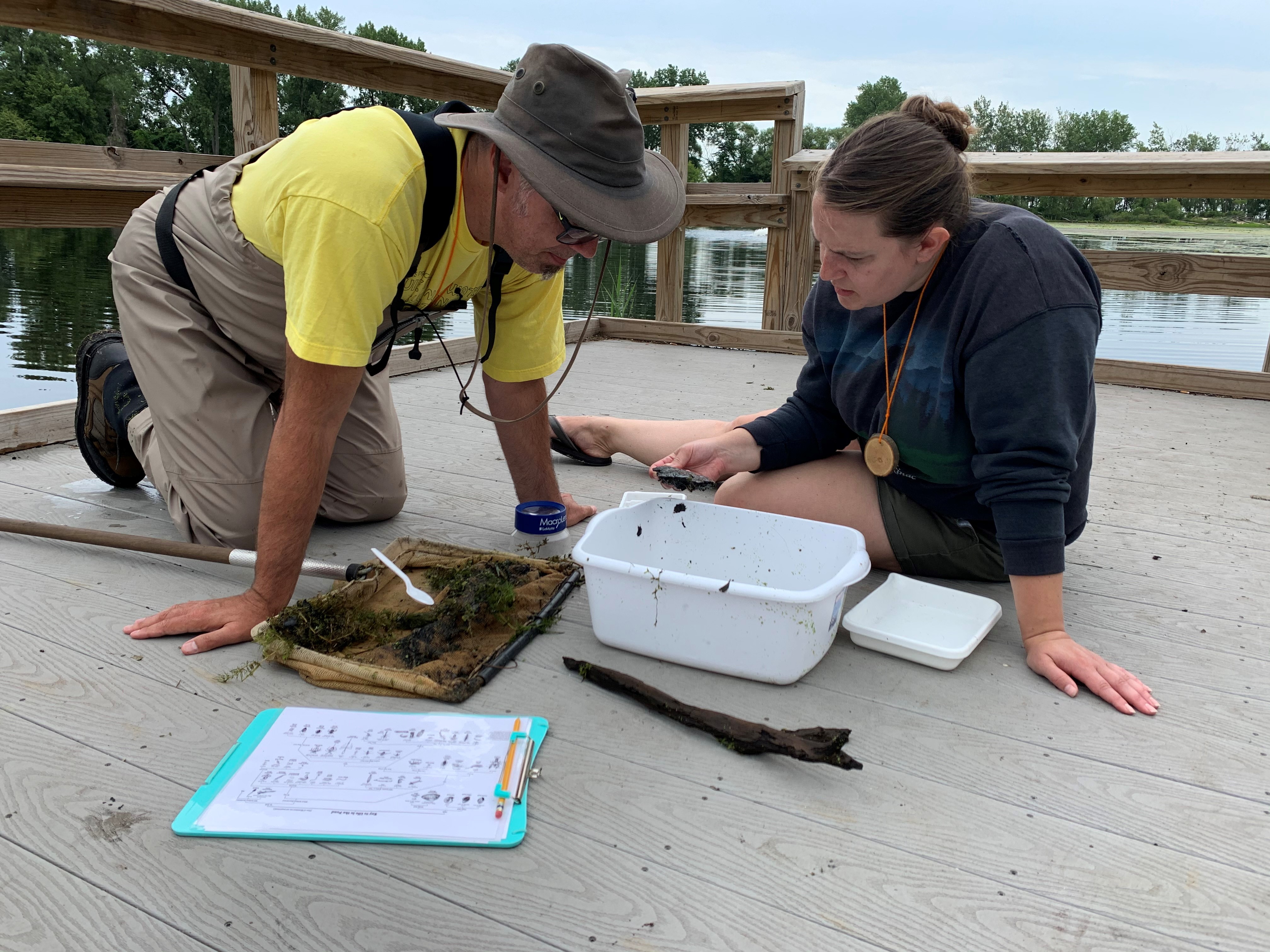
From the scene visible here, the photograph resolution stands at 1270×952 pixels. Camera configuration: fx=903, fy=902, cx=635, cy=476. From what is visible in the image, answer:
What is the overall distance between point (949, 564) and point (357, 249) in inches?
52.7

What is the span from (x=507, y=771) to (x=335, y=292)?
800mm

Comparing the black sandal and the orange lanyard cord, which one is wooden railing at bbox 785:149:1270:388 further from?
Answer: the orange lanyard cord

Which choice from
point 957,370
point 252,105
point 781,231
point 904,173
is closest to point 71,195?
point 252,105

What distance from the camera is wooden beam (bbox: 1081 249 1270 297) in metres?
3.83

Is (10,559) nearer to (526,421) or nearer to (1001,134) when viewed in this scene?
(526,421)

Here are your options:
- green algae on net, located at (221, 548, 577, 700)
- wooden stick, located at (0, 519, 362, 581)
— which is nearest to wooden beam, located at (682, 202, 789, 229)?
green algae on net, located at (221, 548, 577, 700)

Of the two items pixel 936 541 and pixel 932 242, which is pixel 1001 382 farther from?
pixel 936 541

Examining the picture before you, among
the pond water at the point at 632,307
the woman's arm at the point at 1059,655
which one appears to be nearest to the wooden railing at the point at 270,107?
the pond water at the point at 632,307

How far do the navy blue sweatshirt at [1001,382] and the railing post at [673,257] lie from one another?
3.08m

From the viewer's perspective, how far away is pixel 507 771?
4.05 ft

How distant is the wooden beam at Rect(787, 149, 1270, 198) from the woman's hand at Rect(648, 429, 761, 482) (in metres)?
2.11

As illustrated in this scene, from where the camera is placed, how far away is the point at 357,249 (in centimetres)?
147

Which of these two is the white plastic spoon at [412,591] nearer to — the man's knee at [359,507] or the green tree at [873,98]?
the man's knee at [359,507]

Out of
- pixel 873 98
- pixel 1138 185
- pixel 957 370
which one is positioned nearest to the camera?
pixel 957 370
